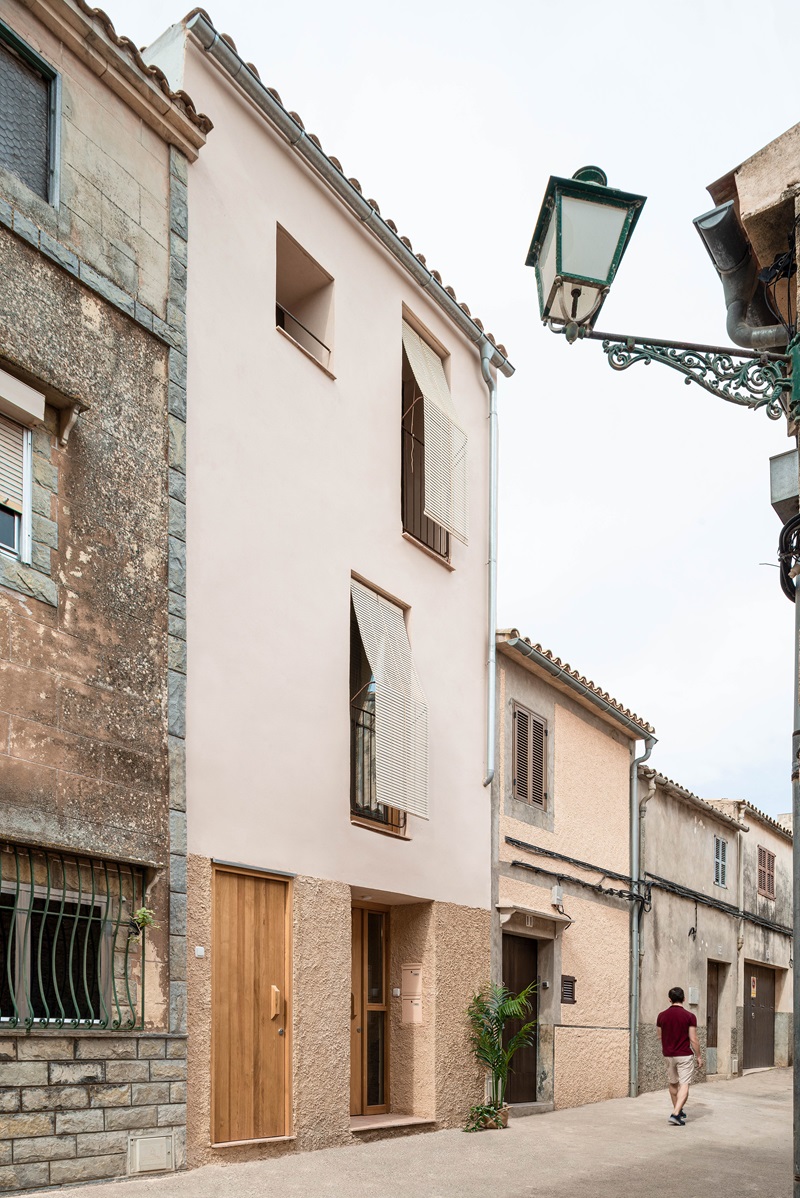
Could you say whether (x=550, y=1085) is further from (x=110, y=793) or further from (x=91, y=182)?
(x=91, y=182)

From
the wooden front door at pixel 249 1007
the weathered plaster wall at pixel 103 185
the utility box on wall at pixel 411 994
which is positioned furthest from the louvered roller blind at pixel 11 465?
the utility box on wall at pixel 411 994

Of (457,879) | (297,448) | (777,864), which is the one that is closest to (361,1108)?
(457,879)

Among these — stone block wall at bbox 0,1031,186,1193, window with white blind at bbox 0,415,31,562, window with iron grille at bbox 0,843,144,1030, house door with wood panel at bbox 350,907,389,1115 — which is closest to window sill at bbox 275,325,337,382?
window with white blind at bbox 0,415,31,562

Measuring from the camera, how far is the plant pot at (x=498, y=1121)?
1236 cm

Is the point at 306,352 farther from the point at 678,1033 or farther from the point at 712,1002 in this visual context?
the point at 712,1002

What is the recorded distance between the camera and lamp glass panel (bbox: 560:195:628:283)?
20.1 ft

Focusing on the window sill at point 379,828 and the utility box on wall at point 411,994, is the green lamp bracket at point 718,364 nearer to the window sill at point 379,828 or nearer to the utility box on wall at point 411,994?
the window sill at point 379,828

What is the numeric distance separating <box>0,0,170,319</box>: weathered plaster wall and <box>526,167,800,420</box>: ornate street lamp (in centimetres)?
344

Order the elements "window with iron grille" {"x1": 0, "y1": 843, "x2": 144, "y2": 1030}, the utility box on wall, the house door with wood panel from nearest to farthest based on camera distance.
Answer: "window with iron grille" {"x1": 0, "y1": 843, "x2": 144, "y2": 1030}
the house door with wood panel
the utility box on wall

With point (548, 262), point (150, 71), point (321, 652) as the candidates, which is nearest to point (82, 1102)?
point (321, 652)

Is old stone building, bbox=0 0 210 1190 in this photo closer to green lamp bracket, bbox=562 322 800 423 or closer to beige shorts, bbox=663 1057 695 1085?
green lamp bracket, bbox=562 322 800 423

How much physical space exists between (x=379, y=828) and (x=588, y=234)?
674cm

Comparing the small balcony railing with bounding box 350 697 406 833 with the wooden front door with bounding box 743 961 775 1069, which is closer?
the small balcony railing with bounding box 350 697 406 833

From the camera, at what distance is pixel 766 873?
26.4 metres
